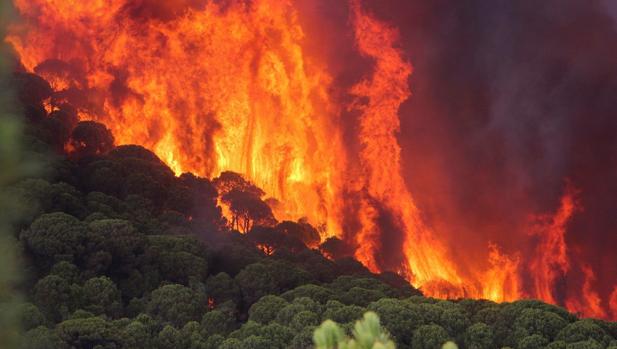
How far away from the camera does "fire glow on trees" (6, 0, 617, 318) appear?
249ft

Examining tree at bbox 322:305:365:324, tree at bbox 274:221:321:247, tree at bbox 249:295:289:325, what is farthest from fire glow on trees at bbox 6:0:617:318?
tree at bbox 322:305:365:324

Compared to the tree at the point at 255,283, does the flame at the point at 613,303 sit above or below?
above

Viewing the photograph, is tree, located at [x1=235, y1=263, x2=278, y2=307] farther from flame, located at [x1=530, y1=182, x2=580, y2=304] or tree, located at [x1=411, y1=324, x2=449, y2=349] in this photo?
flame, located at [x1=530, y1=182, x2=580, y2=304]

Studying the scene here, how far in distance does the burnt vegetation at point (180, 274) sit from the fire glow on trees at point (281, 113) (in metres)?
7.76

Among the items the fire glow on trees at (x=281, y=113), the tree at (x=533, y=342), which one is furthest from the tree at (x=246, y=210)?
the tree at (x=533, y=342)

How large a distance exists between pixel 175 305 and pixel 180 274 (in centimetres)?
575

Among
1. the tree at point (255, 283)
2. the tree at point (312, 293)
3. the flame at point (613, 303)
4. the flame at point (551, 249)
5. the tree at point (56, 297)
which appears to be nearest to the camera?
the tree at point (56, 297)

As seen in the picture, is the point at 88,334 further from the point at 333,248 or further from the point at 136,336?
the point at 333,248

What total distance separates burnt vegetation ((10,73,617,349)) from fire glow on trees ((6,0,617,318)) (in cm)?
776

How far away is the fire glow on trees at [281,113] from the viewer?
75750 millimetres

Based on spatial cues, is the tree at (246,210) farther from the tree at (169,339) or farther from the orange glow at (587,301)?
the orange glow at (587,301)

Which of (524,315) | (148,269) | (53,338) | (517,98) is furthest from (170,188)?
(517,98)

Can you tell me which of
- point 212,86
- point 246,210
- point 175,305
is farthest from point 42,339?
point 212,86

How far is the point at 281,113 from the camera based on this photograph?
82.6 meters
